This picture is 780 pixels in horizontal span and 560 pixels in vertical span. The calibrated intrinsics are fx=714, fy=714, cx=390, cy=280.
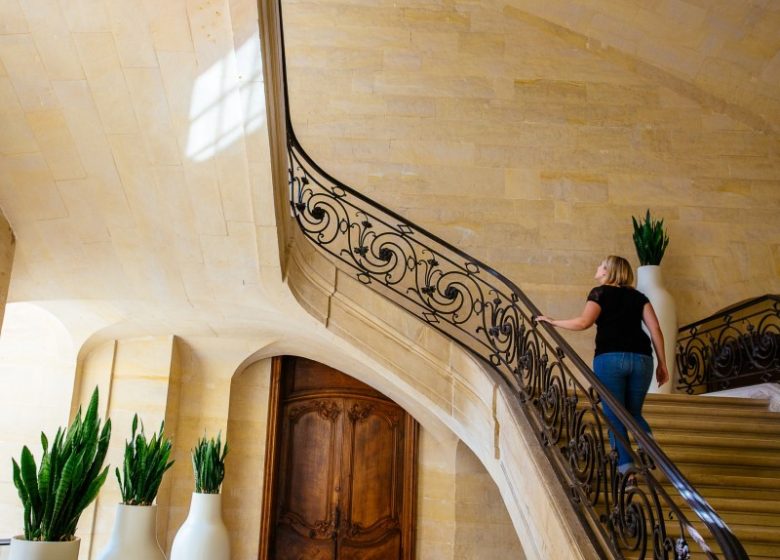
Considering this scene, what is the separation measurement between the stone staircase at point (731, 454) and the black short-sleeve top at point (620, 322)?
745 mm

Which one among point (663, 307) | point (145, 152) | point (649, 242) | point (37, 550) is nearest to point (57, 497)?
point (37, 550)

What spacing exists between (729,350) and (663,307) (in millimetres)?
669

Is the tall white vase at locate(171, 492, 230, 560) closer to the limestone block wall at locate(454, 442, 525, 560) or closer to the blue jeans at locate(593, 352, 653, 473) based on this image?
the limestone block wall at locate(454, 442, 525, 560)

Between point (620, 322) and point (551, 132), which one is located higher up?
point (551, 132)

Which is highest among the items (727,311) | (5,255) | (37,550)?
(727,311)

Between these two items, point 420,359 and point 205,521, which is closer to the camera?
point 420,359

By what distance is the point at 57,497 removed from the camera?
2.75 meters

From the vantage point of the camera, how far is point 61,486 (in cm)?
277

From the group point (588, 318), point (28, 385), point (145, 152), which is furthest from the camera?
point (28, 385)

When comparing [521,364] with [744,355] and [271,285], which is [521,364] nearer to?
[271,285]

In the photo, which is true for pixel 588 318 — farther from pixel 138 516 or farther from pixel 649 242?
pixel 649 242

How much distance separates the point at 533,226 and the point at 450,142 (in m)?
1.20

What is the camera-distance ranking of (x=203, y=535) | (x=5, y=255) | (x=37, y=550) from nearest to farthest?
(x=37, y=550) → (x=5, y=255) → (x=203, y=535)

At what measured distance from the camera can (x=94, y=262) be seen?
4945mm
